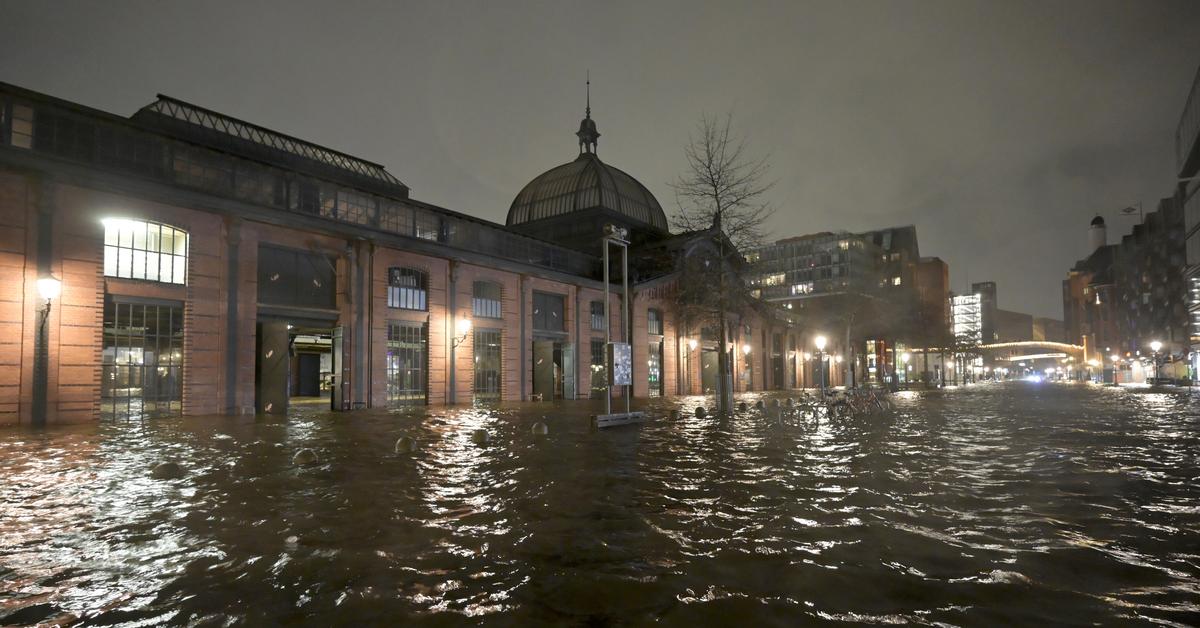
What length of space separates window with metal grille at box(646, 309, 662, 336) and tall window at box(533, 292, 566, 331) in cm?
812

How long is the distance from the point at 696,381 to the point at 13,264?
4049 cm

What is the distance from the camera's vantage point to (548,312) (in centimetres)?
3725

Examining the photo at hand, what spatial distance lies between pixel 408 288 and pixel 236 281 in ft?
25.8

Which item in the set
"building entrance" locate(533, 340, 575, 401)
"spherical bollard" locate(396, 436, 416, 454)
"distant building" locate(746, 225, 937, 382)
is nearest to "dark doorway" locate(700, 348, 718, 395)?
"building entrance" locate(533, 340, 575, 401)

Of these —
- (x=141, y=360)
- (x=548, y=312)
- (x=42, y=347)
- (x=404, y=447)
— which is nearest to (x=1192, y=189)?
(x=548, y=312)

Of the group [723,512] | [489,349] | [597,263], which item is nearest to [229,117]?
[489,349]

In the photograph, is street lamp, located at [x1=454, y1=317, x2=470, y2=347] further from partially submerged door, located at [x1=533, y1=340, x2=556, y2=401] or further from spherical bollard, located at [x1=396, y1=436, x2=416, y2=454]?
spherical bollard, located at [x1=396, y1=436, x2=416, y2=454]

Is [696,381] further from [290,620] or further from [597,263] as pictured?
[290,620]

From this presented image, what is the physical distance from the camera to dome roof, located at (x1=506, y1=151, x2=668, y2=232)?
46.3 m

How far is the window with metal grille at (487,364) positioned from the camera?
32.3 m

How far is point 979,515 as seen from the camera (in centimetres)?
628

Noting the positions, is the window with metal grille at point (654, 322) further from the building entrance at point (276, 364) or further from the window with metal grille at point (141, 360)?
the window with metal grille at point (141, 360)

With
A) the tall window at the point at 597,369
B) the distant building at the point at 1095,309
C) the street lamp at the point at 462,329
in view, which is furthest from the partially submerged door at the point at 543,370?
the distant building at the point at 1095,309

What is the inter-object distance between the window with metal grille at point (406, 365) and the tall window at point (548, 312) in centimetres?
835
